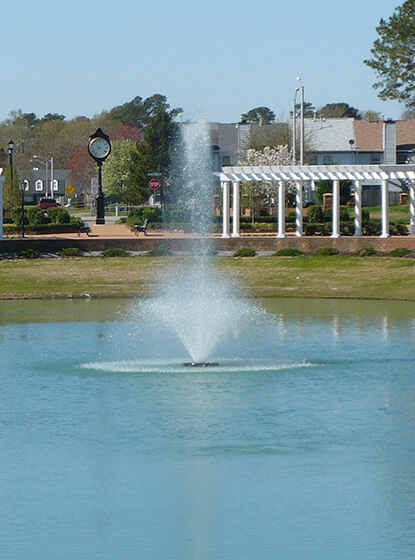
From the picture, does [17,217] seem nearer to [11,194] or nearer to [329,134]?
[11,194]

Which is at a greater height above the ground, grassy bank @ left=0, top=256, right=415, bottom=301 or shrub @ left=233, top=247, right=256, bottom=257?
shrub @ left=233, top=247, right=256, bottom=257

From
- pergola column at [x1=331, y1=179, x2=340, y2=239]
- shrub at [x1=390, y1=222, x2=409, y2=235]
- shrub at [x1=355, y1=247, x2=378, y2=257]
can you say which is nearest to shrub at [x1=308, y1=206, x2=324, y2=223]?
shrub at [x1=390, y1=222, x2=409, y2=235]

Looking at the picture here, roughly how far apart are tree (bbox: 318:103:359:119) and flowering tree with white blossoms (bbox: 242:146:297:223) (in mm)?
79515

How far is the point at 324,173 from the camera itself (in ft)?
176

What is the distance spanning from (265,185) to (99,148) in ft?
62.3

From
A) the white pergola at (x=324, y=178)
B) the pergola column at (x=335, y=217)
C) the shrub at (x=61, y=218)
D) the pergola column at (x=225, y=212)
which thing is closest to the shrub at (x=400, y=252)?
the white pergola at (x=324, y=178)

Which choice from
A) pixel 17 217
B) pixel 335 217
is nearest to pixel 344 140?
pixel 17 217

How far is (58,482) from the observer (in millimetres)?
15984

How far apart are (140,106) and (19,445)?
171 meters

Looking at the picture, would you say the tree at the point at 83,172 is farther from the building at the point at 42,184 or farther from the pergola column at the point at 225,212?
the pergola column at the point at 225,212

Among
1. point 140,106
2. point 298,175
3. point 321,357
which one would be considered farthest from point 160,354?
point 140,106

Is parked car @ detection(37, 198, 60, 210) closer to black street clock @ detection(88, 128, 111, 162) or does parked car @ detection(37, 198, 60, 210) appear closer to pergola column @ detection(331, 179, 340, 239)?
black street clock @ detection(88, 128, 111, 162)

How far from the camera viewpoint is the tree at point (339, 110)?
167375mm

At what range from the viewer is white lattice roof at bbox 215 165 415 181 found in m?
52.9
